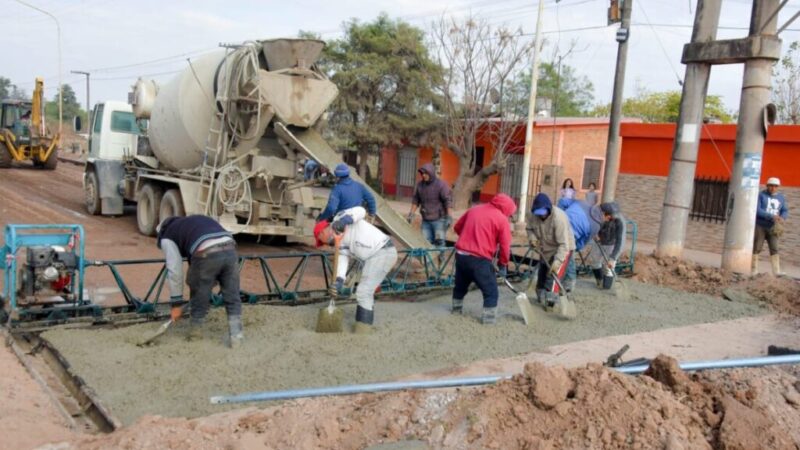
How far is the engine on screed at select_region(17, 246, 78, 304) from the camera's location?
598 centimetres

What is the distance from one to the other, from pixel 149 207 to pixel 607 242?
8.07 meters

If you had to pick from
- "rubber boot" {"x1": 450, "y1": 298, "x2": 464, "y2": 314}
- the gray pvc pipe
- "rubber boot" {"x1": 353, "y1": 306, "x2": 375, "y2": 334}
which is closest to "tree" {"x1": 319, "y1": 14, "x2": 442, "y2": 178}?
"rubber boot" {"x1": 450, "y1": 298, "x2": 464, "y2": 314}

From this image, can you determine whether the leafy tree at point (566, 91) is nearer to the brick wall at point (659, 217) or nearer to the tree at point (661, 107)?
the tree at point (661, 107)

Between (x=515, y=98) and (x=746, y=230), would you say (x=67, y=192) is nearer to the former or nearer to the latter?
(x=515, y=98)

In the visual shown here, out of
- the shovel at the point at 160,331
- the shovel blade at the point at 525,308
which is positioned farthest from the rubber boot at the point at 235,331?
the shovel blade at the point at 525,308

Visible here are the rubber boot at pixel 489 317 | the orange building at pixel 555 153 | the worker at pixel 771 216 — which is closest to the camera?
the rubber boot at pixel 489 317

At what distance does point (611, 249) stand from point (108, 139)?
1104 centimetres

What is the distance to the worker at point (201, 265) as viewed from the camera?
5.70 meters

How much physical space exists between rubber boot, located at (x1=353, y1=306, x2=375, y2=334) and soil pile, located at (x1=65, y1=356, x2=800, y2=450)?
1.96 metres

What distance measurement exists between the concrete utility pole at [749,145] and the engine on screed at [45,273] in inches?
367

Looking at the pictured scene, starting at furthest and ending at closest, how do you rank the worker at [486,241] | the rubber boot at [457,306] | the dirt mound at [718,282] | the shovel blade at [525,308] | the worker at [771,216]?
the worker at [771,216]
the dirt mound at [718,282]
the rubber boot at [457,306]
the shovel blade at [525,308]
the worker at [486,241]

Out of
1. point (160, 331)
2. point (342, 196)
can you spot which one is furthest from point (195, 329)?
point (342, 196)

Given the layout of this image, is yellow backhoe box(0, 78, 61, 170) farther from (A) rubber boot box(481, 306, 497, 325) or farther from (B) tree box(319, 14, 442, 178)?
(A) rubber boot box(481, 306, 497, 325)

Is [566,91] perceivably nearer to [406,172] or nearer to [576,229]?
[406,172]
